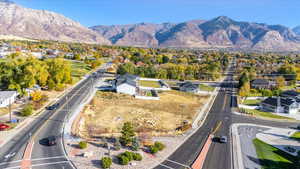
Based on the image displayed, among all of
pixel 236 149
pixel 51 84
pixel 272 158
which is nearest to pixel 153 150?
pixel 236 149

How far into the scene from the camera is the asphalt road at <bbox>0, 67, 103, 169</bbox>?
83.0ft

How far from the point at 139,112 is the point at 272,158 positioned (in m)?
31.4

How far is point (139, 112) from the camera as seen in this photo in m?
50.9

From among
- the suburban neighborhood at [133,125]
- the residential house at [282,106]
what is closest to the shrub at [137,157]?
the suburban neighborhood at [133,125]

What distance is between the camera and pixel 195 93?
76.8 m

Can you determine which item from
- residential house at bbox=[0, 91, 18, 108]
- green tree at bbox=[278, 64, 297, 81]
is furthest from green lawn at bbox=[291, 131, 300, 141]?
green tree at bbox=[278, 64, 297, 81]

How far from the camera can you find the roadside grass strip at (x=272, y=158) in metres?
28.4

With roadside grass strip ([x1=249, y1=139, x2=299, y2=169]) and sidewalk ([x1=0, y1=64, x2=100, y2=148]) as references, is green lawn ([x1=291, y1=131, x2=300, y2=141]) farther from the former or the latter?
sidewalk ([x1=0, y1=64, x2=100, y2=148])

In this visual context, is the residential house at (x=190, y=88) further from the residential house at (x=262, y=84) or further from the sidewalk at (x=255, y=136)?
the sidewalk at (x=255, y=136)

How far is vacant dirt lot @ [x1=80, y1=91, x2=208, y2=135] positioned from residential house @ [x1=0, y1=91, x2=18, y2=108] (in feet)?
62.4

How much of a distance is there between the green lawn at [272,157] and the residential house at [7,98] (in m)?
54.9

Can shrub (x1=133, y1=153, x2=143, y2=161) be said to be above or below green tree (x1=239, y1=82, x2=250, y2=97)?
below

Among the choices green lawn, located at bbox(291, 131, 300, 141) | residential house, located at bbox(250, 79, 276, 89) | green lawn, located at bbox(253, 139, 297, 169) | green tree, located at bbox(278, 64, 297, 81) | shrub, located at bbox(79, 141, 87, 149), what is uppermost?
green tree, located at bbox(278, 64, 297, 81)

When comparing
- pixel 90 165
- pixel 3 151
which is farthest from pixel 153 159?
pixel 3 151
